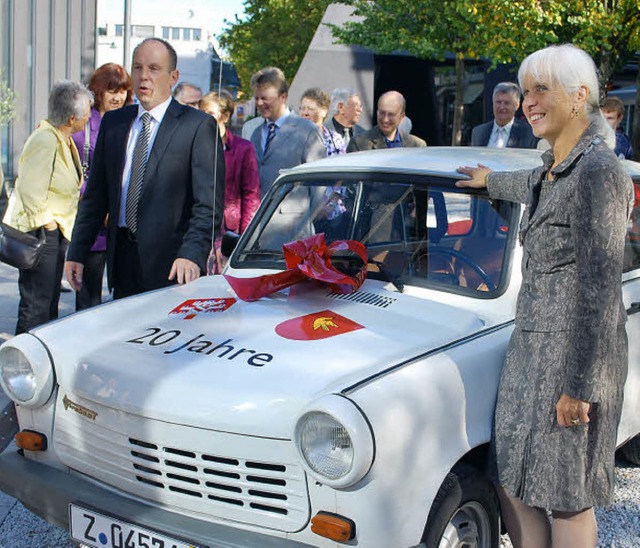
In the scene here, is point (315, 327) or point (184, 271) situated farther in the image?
point (184, 271)

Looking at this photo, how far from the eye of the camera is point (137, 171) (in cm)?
441

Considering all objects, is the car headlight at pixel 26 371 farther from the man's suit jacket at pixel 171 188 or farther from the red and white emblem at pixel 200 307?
the man's suit jacket at pixel 171 188

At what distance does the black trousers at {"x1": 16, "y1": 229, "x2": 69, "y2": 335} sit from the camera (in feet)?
19.2

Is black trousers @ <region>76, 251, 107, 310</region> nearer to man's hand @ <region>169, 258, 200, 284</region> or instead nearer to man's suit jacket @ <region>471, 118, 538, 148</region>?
man's hand @ <region>169, 258, 200, 284</region>

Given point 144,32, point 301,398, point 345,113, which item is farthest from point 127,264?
point 144,32

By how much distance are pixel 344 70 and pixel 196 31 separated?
58.6 metres

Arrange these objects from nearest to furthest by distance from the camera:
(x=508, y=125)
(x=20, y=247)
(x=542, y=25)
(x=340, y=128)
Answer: (x=20, y=247)
(x=508, y=125)
(x=340, y=128)
(x=542, y=25)

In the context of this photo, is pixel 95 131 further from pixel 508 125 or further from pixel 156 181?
pixel 508 125

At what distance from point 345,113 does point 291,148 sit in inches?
95.5

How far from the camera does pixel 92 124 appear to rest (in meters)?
6.52

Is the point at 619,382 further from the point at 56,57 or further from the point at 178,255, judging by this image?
the point at 56,57

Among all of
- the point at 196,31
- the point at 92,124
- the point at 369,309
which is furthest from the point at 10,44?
the point at 196,31

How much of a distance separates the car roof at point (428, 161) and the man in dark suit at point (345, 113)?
4.23 metres

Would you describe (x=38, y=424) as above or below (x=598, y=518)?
above
